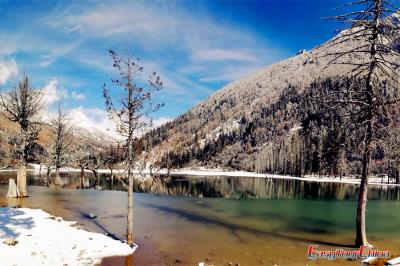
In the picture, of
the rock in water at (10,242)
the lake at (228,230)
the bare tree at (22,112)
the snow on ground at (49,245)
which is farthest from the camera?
the bare tree at (22,112)

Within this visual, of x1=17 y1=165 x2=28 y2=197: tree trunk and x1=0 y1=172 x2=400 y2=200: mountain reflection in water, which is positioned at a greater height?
x1=17 y1=165 x2=28 y2=197: tree trunk

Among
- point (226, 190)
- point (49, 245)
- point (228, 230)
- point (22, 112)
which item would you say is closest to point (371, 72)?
point (228, 230)

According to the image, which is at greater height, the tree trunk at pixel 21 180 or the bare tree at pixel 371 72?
the bare tree at pixel 371 72

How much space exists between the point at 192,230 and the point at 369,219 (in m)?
20.9

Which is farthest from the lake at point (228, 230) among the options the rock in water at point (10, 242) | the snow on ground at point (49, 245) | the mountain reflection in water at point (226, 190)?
the mountain reflection in water at point (226, 190)

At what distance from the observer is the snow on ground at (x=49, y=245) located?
666 inches

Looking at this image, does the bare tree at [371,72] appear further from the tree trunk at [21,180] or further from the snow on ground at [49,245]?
the tree trunk at [21,180]

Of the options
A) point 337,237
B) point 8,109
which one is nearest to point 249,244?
point 337,237

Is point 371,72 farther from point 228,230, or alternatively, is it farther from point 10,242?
point 10,242

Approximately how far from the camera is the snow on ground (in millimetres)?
16916

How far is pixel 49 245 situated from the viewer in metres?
19.3

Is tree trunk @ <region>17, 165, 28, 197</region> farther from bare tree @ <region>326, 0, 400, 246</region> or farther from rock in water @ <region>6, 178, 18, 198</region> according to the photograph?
bare tree @ <region>326, 0, 400, 246</region>

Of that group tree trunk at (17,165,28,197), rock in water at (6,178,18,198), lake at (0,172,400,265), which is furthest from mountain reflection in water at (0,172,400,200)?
rock in water at (6,178,18,198)

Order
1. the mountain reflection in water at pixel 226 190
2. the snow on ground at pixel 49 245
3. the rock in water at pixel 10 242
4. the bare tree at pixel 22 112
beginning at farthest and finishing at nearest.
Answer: the mountain reflection in water at pixel 226 190, the bare tree at pixel 22 112, the rock in water at pixel 10 242, the snow on ground at pixel 49 245
